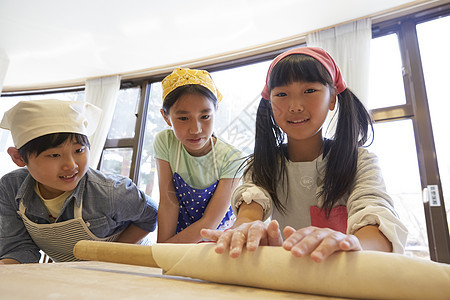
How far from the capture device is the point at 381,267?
15.9 inches

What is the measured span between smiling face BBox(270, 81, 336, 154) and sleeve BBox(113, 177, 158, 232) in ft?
2.18

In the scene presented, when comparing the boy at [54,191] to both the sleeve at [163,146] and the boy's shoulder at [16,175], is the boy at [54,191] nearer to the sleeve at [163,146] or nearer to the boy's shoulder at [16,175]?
the boy's shoulder at [16,175]

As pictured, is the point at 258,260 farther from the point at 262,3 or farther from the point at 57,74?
the point at 57,74

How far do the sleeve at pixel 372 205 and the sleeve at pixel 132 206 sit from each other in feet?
2.59

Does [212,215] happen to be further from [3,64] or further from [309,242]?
[3,64]

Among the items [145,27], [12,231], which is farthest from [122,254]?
[145,27]

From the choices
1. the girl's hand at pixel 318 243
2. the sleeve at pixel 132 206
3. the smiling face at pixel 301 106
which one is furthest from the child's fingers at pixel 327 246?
the sleeve at pixel 132 206

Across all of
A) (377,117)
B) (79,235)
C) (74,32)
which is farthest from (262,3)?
(79,235)

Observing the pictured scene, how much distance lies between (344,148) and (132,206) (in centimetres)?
81

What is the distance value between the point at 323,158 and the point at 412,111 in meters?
1.80

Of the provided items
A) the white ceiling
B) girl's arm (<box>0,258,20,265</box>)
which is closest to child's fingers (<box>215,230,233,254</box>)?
girl's arm (<box>0,258,20,265</box>)

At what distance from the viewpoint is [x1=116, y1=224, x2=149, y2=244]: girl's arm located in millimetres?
1224

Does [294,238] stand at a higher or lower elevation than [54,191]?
lower

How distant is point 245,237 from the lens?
0.50 metres
